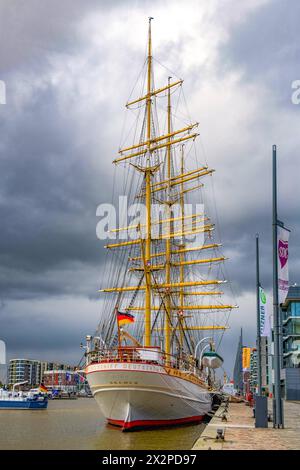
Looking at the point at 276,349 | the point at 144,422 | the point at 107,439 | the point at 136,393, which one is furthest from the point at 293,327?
the point at 276,349

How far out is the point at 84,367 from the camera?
4253 centimetres

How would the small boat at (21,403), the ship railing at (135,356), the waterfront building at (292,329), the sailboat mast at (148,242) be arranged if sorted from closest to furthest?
1. the ship railing at (135,356)
2. the sailboat mast at (148,242)
3. the small boat at (21,403)
4. the waterfront building at (292,329)

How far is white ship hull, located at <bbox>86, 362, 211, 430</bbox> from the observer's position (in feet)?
114

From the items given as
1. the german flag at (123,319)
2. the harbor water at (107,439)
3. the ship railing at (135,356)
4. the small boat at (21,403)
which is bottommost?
the small boat at (21,403)

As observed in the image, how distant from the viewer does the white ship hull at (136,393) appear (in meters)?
34.9

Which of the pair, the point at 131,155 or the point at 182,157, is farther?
the point at 182,157

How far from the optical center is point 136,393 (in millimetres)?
34906

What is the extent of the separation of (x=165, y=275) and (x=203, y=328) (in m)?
13.4

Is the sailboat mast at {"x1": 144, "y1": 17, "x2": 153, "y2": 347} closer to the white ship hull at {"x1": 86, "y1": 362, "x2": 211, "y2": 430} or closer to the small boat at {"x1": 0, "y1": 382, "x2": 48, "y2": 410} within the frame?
the white ship hull at {"x1": 86, "y1": 362, "x2": 211, "y2": 430}
